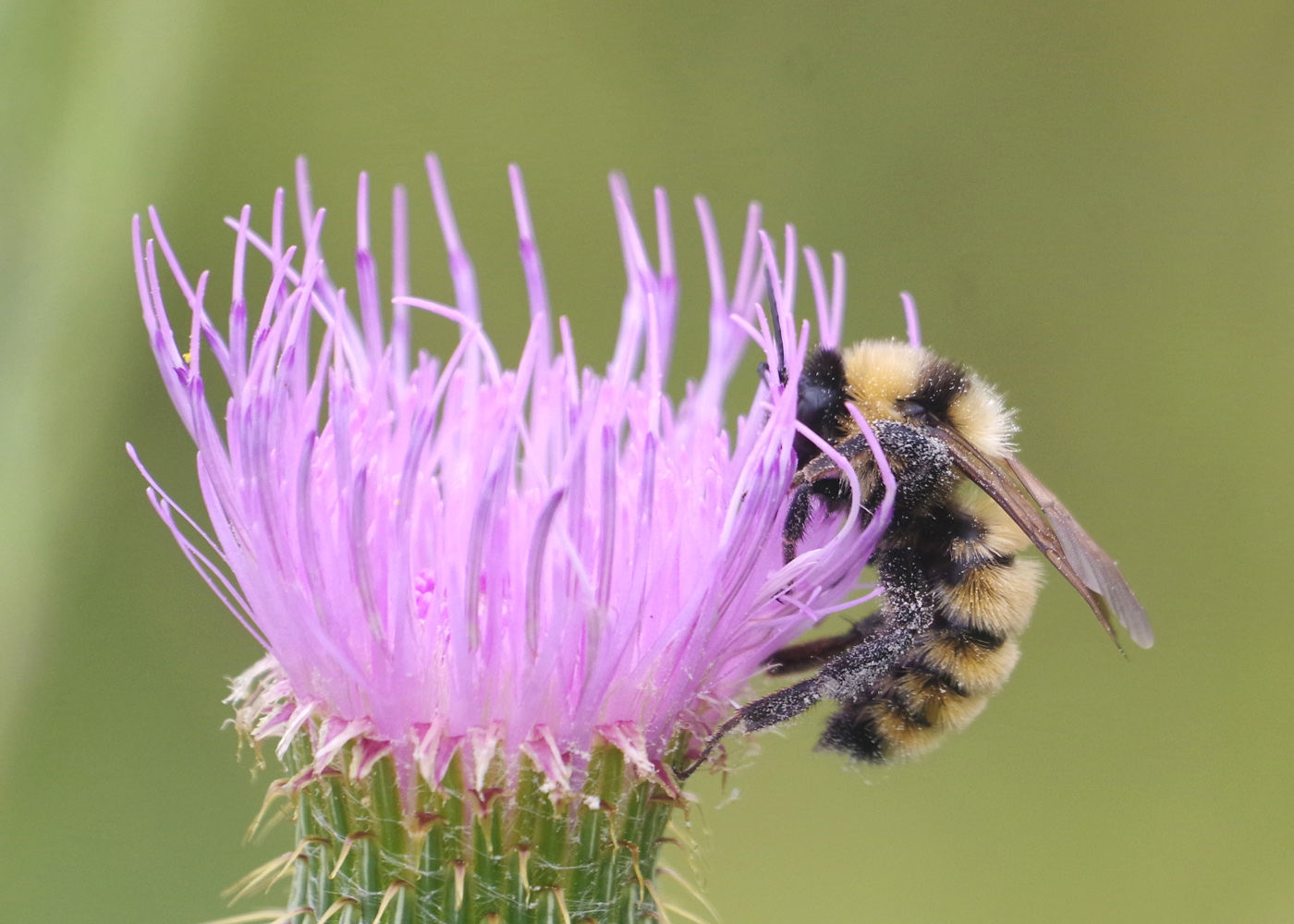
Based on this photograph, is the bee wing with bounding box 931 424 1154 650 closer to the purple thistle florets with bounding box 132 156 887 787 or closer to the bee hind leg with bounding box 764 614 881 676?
the purple thistle florets with bounding box 132 156 887 787

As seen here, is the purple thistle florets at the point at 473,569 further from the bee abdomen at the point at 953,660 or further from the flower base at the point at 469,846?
the bee abdomen at the point at 953,660

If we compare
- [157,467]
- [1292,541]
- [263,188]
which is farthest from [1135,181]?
[157,467]

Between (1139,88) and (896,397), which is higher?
(1139,88)

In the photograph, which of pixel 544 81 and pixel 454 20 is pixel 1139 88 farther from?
pixel 454 20

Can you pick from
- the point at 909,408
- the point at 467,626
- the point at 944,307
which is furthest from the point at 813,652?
the point at 944,307

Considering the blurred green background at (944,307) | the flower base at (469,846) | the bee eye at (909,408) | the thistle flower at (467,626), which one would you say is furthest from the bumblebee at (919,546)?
the blurred green background at (944,307)

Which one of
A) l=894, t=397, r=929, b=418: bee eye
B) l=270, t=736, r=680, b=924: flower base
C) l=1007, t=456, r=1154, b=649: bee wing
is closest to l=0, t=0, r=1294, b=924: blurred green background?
l=270, t=736, r=680, b=924: flower base
